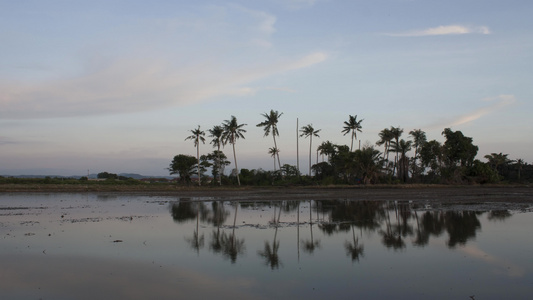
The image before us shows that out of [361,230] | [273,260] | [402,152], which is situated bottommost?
[273,260]

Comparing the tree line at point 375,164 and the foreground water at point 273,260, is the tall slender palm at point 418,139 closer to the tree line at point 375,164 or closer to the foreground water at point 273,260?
the tree line at point 375,164

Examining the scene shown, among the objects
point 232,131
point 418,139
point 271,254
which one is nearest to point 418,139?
point 418,139

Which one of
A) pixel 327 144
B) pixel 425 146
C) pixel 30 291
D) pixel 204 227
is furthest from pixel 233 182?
pixel 30 291

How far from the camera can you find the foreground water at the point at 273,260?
9.42m

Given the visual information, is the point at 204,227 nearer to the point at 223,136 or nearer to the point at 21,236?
the point at 21,236

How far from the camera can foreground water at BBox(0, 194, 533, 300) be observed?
9422 millimetres

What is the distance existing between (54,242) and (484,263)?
15.5m

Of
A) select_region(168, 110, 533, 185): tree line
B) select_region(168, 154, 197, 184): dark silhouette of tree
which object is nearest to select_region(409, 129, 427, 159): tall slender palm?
select_region(168, 110, 533, 185): tree line

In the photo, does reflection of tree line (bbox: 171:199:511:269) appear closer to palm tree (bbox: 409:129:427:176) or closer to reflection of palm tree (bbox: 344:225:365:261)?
reflection of palm tree (bbox: 344:225:365:261)

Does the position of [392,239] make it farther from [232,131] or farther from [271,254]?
[232,131]

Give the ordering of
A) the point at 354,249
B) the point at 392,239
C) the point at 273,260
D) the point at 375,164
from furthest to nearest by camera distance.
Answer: the point at 375,164, the point at 392,239, the point at 354,249, the point at 273,260

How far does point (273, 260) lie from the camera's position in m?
12.6

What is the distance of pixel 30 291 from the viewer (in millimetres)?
9734

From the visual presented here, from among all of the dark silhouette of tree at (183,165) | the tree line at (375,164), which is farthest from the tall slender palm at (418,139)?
the dark silhouette of tree at (183,165)
